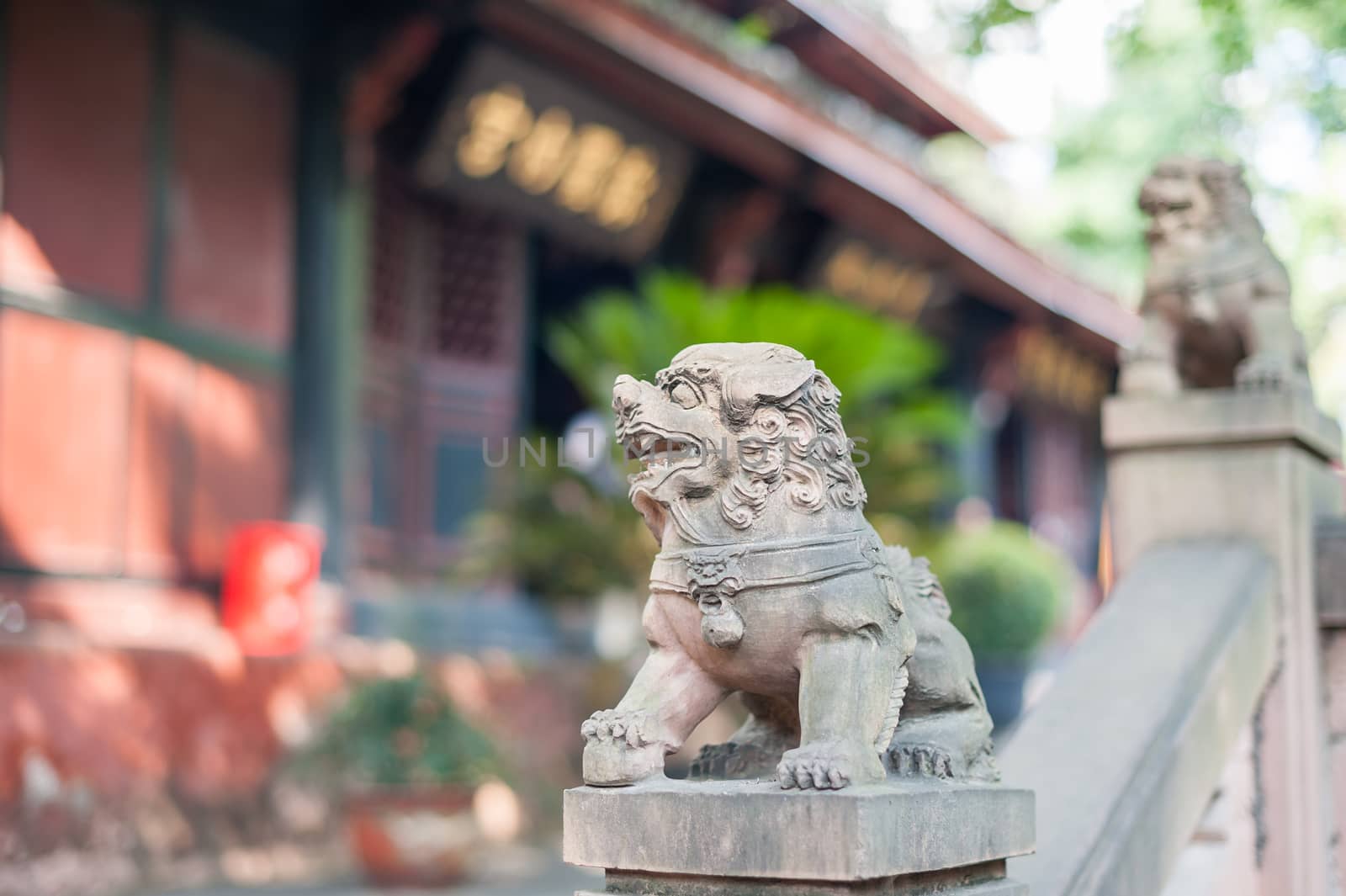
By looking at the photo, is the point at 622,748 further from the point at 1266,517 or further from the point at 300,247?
the point at 300,247

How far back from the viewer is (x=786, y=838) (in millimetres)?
2006

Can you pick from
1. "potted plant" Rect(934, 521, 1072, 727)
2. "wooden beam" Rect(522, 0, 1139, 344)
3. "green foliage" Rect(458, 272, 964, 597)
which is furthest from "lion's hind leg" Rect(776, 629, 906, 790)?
"potted plant" Rect(934, 521, 1072, 727)

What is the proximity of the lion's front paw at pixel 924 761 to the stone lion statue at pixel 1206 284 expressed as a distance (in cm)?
200

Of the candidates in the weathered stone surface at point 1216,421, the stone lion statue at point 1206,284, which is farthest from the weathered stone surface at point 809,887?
the stone lion statue at point 1206,284

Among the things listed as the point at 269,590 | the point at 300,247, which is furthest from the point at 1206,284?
the point at 300,247

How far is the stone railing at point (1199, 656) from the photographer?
2957 mm

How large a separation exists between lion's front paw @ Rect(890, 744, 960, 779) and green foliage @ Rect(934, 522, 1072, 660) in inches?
308

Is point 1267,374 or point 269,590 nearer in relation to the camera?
point 1267,374

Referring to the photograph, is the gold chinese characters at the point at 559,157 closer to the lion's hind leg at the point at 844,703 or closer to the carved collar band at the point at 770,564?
the carved collar band at the point at 770,564

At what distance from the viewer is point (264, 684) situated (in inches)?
277

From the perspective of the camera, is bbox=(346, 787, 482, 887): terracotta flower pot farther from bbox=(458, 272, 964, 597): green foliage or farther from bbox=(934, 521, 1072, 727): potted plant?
bbox=(934, 521, 1072, 727): potted plant

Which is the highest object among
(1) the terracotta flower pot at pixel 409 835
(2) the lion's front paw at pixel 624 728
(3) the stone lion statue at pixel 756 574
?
(3) the stone lion statue at pixel 756 574

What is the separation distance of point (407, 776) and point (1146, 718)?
427 cm

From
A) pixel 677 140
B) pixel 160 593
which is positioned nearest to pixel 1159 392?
pixel 160 593
